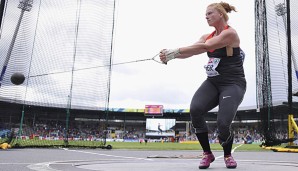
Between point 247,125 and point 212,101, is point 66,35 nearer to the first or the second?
point 212,101

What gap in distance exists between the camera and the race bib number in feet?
12.2

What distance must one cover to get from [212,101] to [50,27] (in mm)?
9454

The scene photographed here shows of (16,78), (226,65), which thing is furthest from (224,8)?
(16,78)

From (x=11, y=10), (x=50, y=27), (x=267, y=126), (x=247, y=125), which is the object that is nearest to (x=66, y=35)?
(x=50, y=27)

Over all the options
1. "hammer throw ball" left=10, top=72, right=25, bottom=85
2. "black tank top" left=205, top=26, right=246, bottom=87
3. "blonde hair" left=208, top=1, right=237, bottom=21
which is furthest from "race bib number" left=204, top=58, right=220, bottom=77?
"hammer throw ball" left=10, top=72, right=25, bottom=85

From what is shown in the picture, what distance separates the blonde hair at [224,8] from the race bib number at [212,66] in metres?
0.55

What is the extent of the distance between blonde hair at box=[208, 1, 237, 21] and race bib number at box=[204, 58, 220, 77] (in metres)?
0.55

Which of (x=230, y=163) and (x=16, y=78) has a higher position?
(x=16, y=78)

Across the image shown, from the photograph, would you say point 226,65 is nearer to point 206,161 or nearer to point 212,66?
point 212,66

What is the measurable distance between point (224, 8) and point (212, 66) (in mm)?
769

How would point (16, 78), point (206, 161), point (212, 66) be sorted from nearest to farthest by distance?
point (206, 161) < point (212, 66) < point (16, 78)

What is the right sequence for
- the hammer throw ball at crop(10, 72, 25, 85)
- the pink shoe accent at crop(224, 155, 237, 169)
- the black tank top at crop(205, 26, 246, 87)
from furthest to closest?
the hammer throw ball at crop(10, 72, 25, 85) < the black tank top at crop(205, 26, 246, 87) < the pink shoe accent at crop(224, 155, 237, 169)

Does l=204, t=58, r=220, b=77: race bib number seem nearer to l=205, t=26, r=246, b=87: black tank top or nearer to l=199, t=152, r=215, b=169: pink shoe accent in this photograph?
l=205, t=26, r=246, b=87: black tank top

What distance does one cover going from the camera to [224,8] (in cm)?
380
